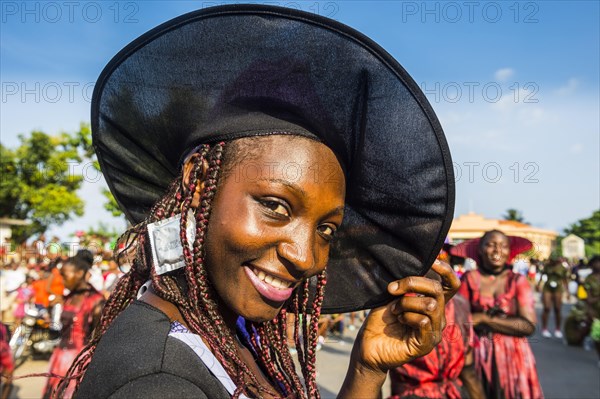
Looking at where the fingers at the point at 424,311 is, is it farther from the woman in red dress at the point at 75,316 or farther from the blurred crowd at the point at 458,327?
the woman in red dress at the point at 75,316

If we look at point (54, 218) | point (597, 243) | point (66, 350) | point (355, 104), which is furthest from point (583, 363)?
point (597, 243)

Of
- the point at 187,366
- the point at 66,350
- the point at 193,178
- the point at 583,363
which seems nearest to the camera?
the point at 187,366

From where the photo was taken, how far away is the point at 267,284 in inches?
50.9

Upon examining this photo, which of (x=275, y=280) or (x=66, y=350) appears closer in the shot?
(x=275, y=280)

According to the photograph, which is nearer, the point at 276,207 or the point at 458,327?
the point at 276,207

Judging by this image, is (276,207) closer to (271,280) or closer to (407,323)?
(271,280)

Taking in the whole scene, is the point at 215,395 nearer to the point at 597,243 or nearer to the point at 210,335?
the point at 210,335

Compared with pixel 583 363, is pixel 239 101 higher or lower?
higher

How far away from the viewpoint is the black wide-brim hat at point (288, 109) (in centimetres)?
126

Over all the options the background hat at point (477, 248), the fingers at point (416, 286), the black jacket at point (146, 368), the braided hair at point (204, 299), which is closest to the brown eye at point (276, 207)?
the braided hair at point (204, 299)

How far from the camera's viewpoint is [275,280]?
51.1 inches

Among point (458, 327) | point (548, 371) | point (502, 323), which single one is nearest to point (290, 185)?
point (458, 327)

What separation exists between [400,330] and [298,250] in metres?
0.64

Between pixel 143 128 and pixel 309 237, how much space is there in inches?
25.1
